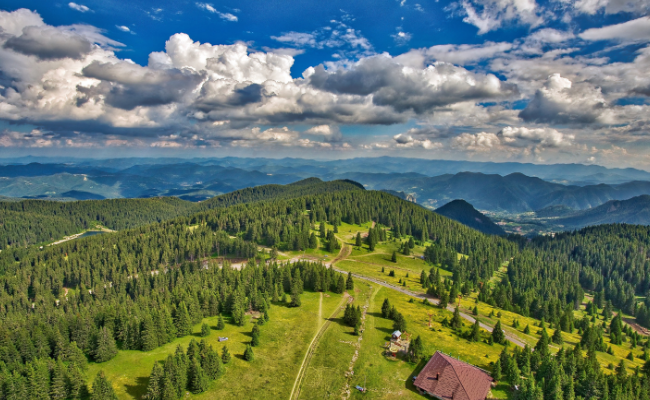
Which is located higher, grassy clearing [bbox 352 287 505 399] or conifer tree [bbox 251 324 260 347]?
conifer tree [bbox 251 324 260 347]

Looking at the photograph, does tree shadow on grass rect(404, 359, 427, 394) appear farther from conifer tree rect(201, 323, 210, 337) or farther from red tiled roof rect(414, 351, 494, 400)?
conifer tree rect(201, 323, 210, 337)

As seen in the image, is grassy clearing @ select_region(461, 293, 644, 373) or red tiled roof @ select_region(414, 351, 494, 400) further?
grassy clearing @ select_region(461, 293, 644, 373)

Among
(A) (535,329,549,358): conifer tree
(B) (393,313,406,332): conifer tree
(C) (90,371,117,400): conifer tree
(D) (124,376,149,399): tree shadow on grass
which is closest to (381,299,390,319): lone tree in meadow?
(B) (393,313,406,332): conifer tree

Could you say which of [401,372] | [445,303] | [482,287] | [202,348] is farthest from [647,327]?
[202,348]

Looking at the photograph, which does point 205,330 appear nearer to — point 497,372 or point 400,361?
point 400,361

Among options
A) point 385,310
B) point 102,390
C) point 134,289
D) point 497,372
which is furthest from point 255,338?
point 134,289

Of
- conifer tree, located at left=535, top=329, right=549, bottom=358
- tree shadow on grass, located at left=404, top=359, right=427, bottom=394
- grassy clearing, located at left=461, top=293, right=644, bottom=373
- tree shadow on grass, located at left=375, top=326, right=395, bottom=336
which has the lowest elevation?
grassy clearing, located at left=461, top=293, right=644, bottom=373

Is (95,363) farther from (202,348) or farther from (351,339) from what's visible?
(351,339)
